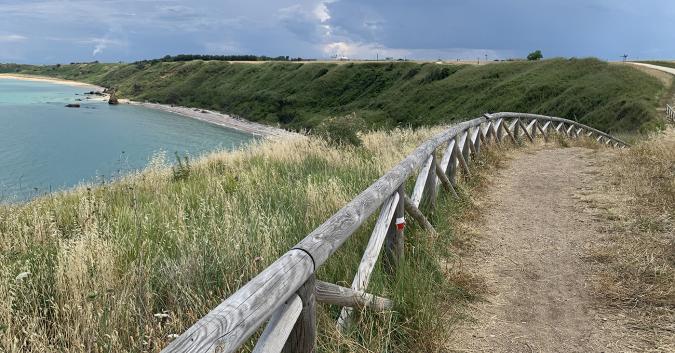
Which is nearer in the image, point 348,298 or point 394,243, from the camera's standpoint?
point 348,298

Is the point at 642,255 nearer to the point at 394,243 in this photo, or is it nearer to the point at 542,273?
the point at 542,273

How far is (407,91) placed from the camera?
8144cm

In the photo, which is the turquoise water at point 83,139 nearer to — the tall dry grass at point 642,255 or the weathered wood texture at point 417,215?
the tall dry grass at point 642,255

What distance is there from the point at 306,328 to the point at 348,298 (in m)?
0.61

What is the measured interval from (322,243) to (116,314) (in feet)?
5.22

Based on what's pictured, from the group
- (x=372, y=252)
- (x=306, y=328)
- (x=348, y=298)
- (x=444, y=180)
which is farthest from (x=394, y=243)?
(x=444, y=180)

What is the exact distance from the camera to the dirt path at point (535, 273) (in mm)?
3770

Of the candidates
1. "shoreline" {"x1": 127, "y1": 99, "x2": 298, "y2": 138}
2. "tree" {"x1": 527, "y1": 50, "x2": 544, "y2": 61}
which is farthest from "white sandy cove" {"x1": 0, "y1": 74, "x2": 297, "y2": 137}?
"tree" {"x1": 527, "y1": 50, "x2": 544, "y2": 61}

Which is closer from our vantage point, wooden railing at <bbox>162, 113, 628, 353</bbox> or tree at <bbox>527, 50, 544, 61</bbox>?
wooden railing at <bbox>162, 113, 628, 353</bbox>

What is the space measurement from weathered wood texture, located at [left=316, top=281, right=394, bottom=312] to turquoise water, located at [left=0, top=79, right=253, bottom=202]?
2428cm

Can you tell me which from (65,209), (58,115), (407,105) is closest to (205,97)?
(58,115)

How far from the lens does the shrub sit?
43.3ft

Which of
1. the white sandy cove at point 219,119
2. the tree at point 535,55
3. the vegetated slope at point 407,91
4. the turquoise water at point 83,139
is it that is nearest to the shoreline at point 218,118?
the white sandy cove at point 219,119

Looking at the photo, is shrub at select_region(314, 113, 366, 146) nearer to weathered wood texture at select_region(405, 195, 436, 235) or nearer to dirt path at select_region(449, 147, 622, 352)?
dirt path at select_region(449, 147, 622, 352)
